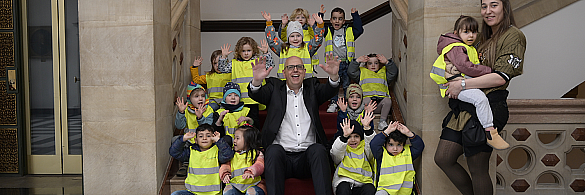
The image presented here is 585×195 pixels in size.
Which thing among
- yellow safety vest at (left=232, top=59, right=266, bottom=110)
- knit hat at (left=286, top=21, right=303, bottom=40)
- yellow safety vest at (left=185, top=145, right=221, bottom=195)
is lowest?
yellow safety vest at (left=185, top=145, right=221, bottom=195)

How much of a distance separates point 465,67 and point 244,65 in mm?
2059

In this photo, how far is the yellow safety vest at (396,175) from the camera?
287cm

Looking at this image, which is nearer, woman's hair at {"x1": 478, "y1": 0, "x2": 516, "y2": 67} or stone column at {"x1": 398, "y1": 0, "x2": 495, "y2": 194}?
woman's hair at {"x1": 478, "y1": 0, "x2": 516, "y2": 67}

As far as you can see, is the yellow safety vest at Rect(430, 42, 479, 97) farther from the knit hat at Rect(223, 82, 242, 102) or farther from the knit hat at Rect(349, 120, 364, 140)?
the knit hat at Rect(223, 82, 242, 102)

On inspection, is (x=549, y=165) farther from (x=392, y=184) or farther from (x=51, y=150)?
(x=51, y=150)

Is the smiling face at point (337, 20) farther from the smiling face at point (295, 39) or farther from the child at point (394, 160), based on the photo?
the child at point (394, 160)

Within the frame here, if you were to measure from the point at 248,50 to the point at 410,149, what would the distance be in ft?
5.83

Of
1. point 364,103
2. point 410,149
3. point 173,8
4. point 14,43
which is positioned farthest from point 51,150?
point 410,149

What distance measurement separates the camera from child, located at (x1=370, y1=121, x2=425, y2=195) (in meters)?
2.87

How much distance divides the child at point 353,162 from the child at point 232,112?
0.88 metres

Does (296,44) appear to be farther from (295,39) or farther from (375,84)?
(375,84)

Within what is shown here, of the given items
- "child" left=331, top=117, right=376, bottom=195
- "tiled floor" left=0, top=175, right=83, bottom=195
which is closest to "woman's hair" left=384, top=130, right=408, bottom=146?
"child" left=331, top=117, right=376, bottom=195

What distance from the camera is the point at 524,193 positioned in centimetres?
312

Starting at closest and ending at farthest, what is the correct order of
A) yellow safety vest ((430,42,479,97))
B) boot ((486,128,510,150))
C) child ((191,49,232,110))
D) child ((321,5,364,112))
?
boot ((486,128,510,150)), yellow safety vest ((430,42,479,97)), child ((191,49,232,110)), child ((321,5,364,112))
